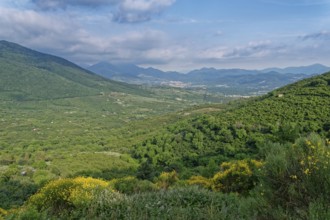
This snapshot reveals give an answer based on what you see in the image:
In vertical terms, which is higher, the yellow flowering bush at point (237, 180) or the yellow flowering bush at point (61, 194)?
the yellow flowering bush at point (61, 194)

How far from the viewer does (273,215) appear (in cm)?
634

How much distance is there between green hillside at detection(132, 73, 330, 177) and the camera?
5088 centimetres

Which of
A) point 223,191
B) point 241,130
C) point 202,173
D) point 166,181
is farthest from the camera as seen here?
point 241,130

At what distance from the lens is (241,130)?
188 feet

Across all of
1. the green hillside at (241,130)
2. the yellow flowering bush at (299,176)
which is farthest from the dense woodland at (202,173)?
the green hillside at (241,130)

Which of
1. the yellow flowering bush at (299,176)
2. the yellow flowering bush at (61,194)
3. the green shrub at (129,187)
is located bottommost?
the green shrub at (129,187)

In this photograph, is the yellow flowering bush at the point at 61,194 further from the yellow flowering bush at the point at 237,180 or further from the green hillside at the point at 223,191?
the yellow flowering bush at the point at 237,180

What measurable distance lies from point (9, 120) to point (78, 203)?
675 ft

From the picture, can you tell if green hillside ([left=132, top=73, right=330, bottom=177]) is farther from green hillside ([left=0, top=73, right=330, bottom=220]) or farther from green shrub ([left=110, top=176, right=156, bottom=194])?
green shrub ([left=110, top=176, right=156, bottom=194])

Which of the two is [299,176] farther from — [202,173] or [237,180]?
[202,173]

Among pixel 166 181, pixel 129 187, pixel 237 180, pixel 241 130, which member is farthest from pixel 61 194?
pixel 241 130

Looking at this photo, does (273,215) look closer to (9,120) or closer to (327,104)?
(327,104)

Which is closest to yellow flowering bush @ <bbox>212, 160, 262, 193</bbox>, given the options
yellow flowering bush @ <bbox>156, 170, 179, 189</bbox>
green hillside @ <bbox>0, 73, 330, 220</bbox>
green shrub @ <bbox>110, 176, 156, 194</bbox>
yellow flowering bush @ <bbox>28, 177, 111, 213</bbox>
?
green hillside @ <bbox>0, 73, 330, 220</bbox>

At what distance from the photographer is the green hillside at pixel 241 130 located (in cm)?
5088
